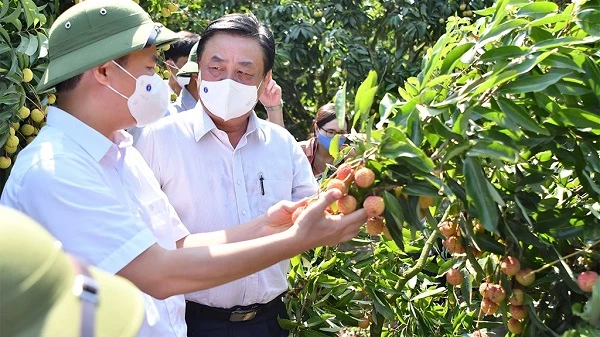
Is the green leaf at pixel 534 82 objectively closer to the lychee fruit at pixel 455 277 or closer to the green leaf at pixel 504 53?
the green leaf at pixel 504 53

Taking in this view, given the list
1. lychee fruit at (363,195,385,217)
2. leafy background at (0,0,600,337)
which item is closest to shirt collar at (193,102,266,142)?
leafy background at (0,0,600,337)

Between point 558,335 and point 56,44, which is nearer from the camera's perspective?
point 558,335

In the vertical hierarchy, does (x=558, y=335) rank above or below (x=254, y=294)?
above

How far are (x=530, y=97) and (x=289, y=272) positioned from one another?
1.16 meters

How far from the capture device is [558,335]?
1.61 meters

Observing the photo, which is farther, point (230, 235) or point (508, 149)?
point (230, 235)

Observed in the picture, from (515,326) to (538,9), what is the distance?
2.13 ft

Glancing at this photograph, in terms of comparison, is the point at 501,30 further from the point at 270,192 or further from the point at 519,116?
the point at 270,192

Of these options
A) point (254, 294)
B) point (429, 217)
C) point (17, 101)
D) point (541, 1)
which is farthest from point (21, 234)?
point (17, 101)

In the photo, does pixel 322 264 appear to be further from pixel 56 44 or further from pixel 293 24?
pixel 293 24

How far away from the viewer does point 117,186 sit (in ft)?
5.80

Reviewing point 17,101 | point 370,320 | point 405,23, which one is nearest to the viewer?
point 370,320

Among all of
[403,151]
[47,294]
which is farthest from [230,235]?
[47,294]

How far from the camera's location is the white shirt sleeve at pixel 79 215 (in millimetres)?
1570
